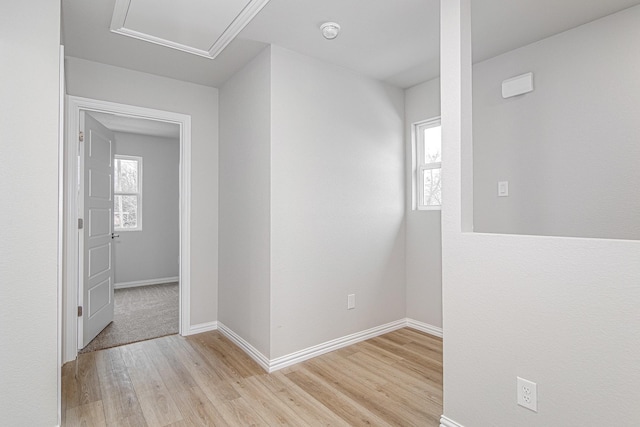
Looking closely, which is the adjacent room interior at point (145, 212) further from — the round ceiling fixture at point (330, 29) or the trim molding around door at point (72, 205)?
the round ceiling fixture at point (330, 29)

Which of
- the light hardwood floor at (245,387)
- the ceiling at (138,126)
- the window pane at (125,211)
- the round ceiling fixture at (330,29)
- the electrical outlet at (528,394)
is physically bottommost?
the light hardwood floor at (245,387)

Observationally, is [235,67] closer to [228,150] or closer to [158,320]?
[228,150]

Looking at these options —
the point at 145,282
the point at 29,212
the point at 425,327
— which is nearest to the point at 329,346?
the point at 425,327

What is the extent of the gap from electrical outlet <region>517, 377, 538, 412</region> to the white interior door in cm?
331

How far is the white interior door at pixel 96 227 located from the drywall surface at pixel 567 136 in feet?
11.4

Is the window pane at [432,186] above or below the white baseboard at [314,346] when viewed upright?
above

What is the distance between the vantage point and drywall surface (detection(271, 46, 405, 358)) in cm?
278

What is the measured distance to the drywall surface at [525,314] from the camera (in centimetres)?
136

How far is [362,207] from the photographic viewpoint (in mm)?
3332

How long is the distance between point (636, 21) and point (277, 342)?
324cm

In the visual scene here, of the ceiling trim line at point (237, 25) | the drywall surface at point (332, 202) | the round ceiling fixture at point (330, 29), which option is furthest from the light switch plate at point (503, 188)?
the ceiling trim line at point (237, 25)

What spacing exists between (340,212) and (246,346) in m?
1.42

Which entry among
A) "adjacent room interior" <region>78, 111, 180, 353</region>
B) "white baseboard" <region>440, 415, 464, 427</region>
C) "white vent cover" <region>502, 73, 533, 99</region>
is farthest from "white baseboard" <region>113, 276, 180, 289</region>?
"white vent cover" <region>502, 73, 533, 99</region>

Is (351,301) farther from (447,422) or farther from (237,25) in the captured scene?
(237,25)
